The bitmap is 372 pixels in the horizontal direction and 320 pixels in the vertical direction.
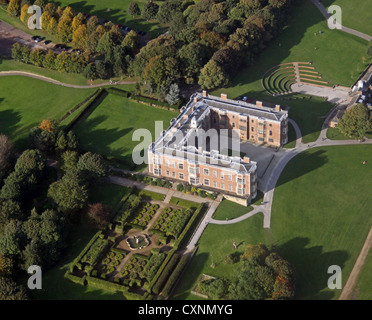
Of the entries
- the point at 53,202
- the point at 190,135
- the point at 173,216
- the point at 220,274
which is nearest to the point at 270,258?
the point at 220,274

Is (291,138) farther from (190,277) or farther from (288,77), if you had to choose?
(190,277)

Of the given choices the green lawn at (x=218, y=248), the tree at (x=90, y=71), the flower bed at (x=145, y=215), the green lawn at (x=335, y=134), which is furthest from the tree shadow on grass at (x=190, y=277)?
the tree at (x=90, y=71)

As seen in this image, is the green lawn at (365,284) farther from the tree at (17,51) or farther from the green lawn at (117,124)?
the tree at (17,51)

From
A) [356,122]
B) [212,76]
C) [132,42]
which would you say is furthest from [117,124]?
[356,122]

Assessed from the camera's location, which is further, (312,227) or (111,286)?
(312,227)

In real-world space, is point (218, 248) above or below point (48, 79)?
below

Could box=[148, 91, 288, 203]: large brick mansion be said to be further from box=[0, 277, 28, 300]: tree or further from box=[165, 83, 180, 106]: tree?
box=[0, 277, 28, 300]: tree
